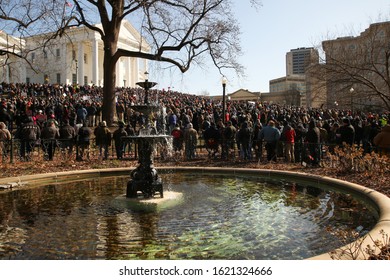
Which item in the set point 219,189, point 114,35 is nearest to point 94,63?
point 114,35

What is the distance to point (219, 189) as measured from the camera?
36.7ft

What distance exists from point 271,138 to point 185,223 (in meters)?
8.56

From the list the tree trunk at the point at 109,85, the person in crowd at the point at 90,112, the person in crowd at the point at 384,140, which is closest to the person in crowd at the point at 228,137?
the person in crowd at the point at 384,140

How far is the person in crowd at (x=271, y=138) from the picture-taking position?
51.0ft

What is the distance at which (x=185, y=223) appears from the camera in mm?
7758

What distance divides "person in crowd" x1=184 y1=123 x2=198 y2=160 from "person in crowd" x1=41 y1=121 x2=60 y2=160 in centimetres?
514

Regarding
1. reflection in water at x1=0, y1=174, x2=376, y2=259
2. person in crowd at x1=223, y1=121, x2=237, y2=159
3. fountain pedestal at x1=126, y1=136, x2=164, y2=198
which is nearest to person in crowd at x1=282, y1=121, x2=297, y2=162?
person in crowd at x1=223, y1=121, x2=237, y2=159

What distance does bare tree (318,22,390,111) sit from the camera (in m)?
26.1

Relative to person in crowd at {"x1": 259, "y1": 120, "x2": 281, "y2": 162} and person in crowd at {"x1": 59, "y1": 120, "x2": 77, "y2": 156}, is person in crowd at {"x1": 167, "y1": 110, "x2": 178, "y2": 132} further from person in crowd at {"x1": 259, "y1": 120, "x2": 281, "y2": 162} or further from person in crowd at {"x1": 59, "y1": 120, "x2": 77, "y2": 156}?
person in crowd at {"x1": 259, "y1": 120, "x2": 281, "y2": 162}

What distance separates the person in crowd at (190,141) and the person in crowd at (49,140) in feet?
16.9

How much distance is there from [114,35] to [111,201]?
15.4m
